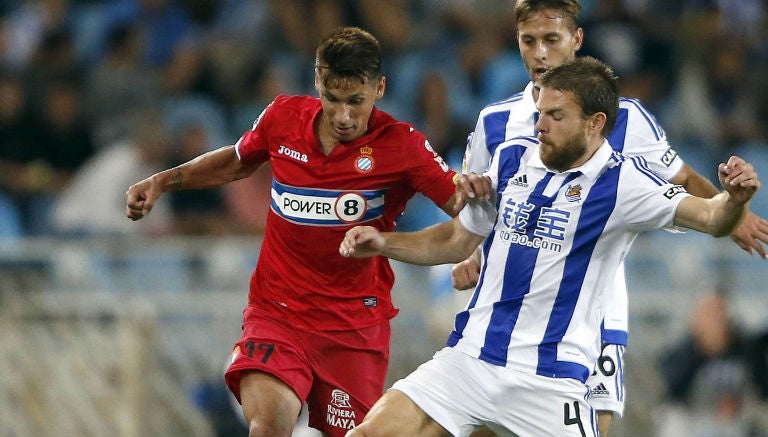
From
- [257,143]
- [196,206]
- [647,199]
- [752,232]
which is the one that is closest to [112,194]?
Answer: [196,206]

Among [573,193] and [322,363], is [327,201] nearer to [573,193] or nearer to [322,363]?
[322,363]

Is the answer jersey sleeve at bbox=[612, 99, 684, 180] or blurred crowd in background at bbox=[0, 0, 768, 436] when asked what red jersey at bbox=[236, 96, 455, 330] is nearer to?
jersey sleeve at bbox=[612, 99, 684, 180]

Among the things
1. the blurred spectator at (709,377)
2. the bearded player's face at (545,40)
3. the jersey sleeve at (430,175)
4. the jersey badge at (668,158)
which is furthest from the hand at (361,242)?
the blurred spectator at (709,377)

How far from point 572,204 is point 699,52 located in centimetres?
769

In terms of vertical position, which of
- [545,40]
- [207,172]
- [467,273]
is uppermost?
[545,40]

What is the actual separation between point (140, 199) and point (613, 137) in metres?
2.10

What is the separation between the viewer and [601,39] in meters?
12.0

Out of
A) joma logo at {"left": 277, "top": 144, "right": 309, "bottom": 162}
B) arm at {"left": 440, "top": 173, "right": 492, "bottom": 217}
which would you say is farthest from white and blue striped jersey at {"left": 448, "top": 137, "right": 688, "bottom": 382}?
joma logo at {"left": 277, "top": 144, "right": 309, "bottom": 162}

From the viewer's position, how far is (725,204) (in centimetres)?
478

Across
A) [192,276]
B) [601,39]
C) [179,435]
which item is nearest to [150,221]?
[192,276]

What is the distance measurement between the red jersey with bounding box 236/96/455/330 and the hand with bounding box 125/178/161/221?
0.46m

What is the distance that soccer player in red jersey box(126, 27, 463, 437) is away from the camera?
19.2 feet

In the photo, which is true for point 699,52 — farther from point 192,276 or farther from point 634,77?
point 192,276

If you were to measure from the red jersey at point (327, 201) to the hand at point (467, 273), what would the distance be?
291 millimetres
